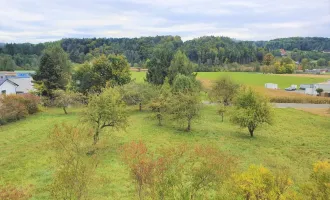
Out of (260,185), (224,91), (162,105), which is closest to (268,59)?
(224,91)

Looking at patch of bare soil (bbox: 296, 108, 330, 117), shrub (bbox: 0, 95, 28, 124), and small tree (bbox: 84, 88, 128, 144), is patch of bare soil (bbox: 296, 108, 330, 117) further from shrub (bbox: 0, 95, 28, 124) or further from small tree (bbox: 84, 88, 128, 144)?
shrub (bbox: 0, 95, 28, 124)

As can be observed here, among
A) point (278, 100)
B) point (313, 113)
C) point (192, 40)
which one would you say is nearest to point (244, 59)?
point (192, 40)

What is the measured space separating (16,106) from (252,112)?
90.5 ft

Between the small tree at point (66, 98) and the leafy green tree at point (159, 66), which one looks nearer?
the small tree at point (66, 98)

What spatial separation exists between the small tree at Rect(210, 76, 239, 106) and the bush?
2562 cm

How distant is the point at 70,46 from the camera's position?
136 meters

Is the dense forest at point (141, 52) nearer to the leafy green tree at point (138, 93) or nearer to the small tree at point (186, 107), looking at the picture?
the leafy green tree at point (138, 93)

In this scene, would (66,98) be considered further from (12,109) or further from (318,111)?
(318,111)

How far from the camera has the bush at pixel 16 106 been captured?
32866mm

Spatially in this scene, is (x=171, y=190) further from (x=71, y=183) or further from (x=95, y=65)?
(x=95, y=65)

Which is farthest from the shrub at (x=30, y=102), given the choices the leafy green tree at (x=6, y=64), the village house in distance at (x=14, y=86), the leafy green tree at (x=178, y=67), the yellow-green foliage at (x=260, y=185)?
the leafy green tree at (x=6, y=64)

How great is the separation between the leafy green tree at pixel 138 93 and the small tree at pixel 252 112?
1306 cm

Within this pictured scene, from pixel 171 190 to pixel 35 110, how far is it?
33.5 meters

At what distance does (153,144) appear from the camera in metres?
24.9
